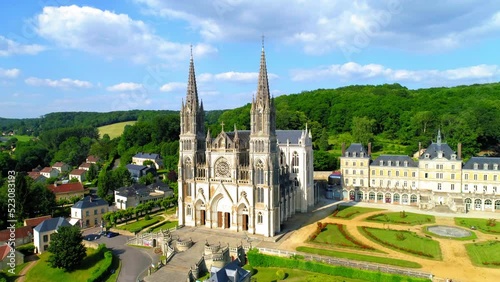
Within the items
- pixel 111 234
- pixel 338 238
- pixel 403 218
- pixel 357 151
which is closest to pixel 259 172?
pixel 338 238

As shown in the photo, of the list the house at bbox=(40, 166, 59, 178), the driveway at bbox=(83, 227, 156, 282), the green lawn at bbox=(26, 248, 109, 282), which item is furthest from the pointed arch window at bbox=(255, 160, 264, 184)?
the house at bbox=(40, 166, 59, 178)

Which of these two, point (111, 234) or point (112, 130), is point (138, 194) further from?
point (112, 130)

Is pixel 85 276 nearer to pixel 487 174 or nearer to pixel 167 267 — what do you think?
pixel 167 267

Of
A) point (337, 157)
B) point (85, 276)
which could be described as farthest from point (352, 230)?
point (337, 157)

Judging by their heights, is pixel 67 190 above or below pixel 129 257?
above

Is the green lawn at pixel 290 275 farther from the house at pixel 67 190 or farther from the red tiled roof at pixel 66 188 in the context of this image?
→ the red tiled roof at pixel 66 188

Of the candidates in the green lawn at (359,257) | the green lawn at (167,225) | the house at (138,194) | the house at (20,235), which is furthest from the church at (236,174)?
the house at (20,235)
